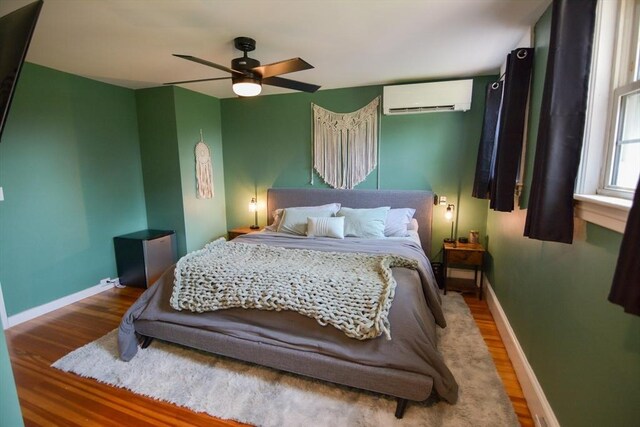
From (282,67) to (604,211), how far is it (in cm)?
204

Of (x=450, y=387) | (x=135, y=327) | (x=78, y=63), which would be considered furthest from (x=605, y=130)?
(x=78, y=63)

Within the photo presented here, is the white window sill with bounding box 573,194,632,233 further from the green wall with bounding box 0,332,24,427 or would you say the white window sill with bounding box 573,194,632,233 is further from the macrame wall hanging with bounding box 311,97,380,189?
the macrame wall hanging with bounding box 311,97,380,189

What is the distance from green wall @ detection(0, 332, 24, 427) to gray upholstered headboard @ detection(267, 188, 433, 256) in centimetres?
323

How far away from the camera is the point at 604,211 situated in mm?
1183

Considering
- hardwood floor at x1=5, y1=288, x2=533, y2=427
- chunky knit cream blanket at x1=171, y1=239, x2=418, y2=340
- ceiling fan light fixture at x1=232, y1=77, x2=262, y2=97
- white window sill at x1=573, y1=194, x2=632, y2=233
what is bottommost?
hardwood floor at x1=5, y1=288, x2=533, y2=427

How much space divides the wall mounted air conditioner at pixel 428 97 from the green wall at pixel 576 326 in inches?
47.9

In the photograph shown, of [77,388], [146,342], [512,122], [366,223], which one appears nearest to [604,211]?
[512,122]

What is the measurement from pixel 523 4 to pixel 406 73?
4.63 feet

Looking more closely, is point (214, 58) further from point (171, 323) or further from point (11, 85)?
point (171, 323)

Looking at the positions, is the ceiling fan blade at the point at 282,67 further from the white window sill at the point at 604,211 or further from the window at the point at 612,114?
the white window sill at the point at 604,211

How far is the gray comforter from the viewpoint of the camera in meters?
1.74

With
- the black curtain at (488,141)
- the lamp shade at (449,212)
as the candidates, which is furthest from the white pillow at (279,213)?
the black curtain at (488,141)

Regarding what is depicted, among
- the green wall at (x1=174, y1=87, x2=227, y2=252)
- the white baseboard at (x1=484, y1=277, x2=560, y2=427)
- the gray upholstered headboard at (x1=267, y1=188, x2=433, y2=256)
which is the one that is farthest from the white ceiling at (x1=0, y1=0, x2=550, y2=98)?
the white baseboard at (x1=484, y1=277, x2=560, y2=427)

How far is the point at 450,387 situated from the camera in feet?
5.71
